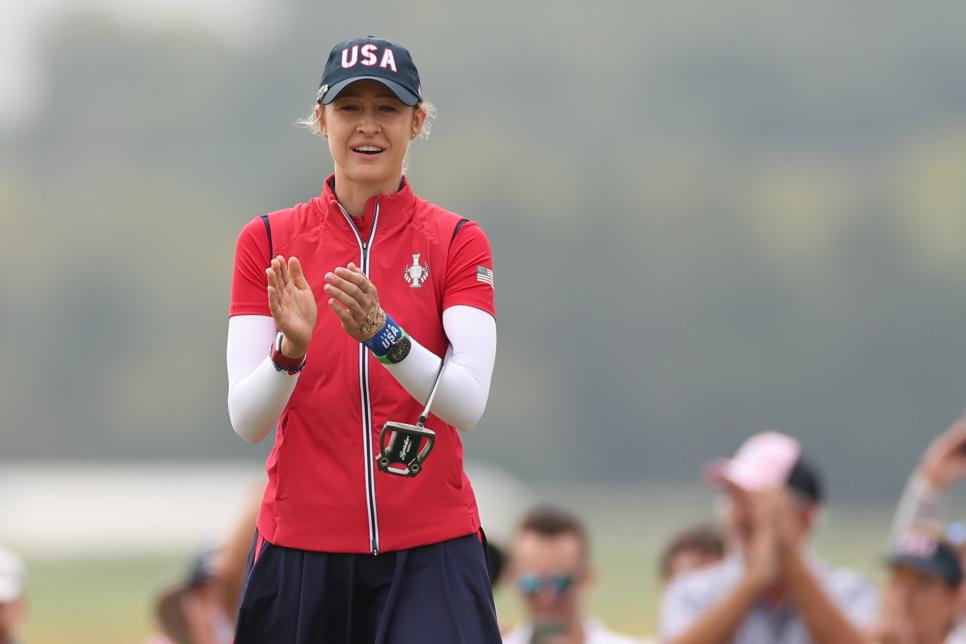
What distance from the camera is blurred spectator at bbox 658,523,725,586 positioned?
9.35 m

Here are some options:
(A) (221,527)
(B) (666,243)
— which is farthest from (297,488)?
(B) (666,243)

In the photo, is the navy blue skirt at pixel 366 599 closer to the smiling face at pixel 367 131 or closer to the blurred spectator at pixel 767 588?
the smiling face at pixel 367 131

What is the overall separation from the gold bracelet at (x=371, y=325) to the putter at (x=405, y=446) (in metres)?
0.21

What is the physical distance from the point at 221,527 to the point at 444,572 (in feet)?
118

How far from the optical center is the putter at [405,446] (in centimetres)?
430

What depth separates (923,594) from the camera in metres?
7.43

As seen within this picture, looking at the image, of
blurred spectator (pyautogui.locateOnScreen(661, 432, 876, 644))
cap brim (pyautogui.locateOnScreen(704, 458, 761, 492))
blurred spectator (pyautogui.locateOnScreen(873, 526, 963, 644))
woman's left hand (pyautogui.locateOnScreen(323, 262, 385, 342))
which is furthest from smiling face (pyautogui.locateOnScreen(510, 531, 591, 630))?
woman's left hand (pyautogui.locateOnScreen(323, 262, 385, 342))

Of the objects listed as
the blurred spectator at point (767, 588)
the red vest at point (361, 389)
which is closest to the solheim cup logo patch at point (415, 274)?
the red vest at point (361, 389)

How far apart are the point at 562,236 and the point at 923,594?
56128 mm

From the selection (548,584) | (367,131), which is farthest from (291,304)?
(548,584)

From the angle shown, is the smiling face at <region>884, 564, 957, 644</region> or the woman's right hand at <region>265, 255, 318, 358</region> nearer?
the woman's right hand at <region>265, 255, 318, 358</region>

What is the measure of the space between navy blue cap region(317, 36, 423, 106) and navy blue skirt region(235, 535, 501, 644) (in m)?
1.12

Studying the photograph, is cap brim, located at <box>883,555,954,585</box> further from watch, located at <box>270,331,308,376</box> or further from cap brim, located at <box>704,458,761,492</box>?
watch, located at <box>270,331,308,376</box>

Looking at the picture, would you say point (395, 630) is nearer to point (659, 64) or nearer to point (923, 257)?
point (923, 257)
